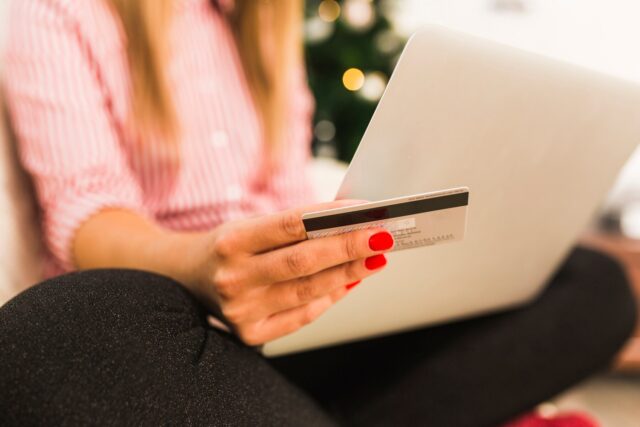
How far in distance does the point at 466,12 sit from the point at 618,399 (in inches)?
64.8

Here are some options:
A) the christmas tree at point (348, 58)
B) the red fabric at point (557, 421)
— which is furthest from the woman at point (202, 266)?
the christmas tree at point (348, 58)

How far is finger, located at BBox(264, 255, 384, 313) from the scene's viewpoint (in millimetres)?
383

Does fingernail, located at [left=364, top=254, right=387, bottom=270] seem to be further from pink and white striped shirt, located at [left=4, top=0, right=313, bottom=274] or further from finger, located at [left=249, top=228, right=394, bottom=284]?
pink and white striped shirt, located at [left=4, top=0, right=313, bottom=274]

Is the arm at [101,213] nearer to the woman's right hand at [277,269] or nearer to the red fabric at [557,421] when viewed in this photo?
the woman's right hand at [277,269]

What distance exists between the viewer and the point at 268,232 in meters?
0.35

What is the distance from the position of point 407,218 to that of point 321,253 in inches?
2.6

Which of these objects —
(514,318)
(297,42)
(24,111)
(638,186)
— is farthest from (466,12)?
(24,111)

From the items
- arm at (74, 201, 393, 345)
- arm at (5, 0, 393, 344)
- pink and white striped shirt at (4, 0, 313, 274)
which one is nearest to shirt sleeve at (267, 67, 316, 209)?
pink and white striped shirt at (4, 0, 313, 274)

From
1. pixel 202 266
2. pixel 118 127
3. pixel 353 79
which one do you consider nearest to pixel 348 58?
pixel 353 79

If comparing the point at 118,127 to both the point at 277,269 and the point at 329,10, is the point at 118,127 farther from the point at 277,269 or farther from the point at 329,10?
the point at 329,10

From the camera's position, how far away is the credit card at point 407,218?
305 mm

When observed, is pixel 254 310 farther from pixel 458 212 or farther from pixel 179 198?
pixel 179 198

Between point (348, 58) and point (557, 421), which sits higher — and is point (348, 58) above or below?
above

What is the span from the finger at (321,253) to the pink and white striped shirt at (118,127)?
29 cm
